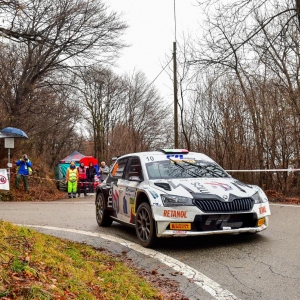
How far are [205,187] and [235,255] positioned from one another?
3.85 feet

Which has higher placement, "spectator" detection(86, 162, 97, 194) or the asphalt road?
"spectator" detection(86, 162, 97, 194)

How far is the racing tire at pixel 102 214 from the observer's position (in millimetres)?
9008

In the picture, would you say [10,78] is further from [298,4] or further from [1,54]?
[298,4]

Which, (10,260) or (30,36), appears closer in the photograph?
(10,260)

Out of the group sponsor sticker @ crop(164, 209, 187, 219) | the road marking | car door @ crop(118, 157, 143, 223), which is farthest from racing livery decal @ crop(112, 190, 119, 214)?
sponsor sticker @ crop(164, 209, 187, 219)

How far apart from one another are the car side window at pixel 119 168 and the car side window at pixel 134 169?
291 mm

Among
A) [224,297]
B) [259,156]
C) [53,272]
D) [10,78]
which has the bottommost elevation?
[224,297]

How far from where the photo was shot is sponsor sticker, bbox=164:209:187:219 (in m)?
6.18

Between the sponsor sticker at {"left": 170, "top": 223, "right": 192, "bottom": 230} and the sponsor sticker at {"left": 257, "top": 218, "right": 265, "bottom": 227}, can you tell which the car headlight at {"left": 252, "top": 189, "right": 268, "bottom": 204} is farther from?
the sponsor sticker at {"left": 170, "top": 223, "right": 192, "bottom": 230}

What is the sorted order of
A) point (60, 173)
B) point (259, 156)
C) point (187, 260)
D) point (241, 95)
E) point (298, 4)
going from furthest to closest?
point (60, 173), point (241, 95), point (259, 156), point (298, 4), point (187, 260)

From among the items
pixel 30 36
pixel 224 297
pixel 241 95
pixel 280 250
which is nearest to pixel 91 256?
pixel 224 297

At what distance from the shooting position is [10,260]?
13.0ft

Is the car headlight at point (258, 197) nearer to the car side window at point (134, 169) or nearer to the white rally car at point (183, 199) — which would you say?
the white rally car at point (183, 199)

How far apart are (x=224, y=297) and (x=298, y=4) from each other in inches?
472
